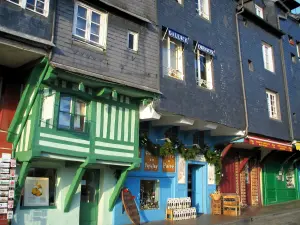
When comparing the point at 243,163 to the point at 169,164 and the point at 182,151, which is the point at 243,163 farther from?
the point at 169,164

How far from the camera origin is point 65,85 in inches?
359

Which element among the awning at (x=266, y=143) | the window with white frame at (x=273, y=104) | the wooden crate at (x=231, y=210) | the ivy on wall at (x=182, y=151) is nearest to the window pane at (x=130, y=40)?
the ivy on wall at (x=182, y=151)

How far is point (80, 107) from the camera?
31.4 feet

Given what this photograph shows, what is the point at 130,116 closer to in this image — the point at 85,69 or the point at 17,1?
the point at 85,69

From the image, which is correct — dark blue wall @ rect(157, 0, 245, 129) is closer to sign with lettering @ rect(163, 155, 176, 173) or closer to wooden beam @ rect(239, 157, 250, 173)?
sign with lettering @ rect(163, 155, 176, 173)

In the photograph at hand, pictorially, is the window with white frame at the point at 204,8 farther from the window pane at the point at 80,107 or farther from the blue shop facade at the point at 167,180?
the window pane at the point at 80,107

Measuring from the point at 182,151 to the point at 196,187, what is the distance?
6.92ft

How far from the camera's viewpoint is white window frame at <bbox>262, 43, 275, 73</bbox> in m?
17.6

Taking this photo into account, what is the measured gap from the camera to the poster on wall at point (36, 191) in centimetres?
867

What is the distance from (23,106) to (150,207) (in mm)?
5509

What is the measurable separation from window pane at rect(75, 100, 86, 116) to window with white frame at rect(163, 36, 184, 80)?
356cm

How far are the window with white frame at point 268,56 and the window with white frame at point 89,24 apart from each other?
10.5 metres

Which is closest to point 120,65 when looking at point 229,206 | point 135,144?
point 135,144

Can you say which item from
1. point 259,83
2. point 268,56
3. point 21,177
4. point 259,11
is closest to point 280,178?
point 259,83
